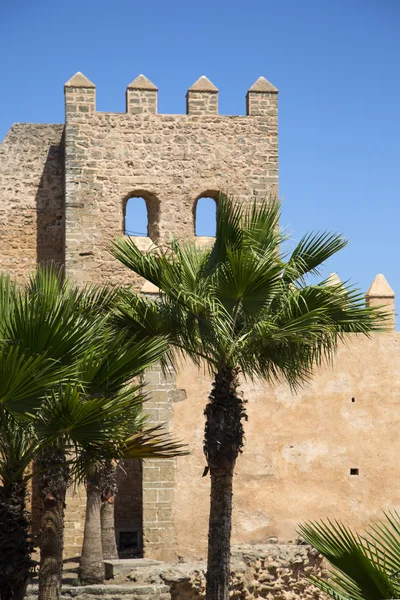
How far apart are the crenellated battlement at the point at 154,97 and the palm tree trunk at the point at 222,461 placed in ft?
30.4

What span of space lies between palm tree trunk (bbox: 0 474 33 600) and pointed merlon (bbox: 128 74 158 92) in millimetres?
11223

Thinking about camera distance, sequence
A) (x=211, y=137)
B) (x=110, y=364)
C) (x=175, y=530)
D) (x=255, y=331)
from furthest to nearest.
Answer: (x=211, y=137) < (x=175, y=530) < (x=255, y=331) < (x=110, y=364)

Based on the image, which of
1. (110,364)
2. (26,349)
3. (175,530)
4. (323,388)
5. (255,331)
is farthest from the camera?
(323,388)

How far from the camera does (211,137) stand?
1900 cm

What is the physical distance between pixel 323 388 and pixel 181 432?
215 cm

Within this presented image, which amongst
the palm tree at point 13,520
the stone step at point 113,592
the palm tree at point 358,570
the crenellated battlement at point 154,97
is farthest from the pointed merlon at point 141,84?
the palm tree at point 358,570

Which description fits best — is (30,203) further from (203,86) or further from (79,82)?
(203,86)

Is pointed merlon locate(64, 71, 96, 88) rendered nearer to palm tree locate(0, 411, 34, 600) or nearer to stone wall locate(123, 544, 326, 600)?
stone wall locate(123, 544, 326, 600)

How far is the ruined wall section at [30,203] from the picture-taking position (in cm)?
1956

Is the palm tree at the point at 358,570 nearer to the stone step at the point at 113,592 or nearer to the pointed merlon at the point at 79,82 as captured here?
the stone step at the point at 113,592

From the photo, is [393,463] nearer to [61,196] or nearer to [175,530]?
[175,530]

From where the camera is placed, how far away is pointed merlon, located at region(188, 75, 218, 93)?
19.0 meters

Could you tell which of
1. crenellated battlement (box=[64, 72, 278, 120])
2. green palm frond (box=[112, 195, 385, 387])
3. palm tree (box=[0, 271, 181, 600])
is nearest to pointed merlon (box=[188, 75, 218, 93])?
crenellated battlement (box=[64, 72, 278, 120])

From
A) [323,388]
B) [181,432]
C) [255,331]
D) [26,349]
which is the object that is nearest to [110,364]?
[26,349]
